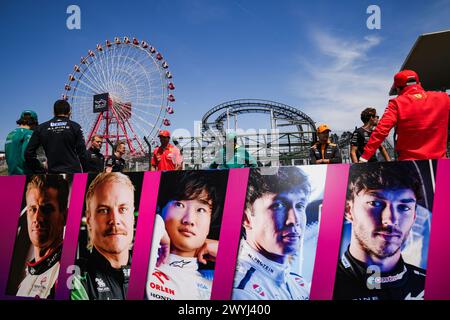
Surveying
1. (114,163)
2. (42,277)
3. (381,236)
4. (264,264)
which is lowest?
(42,277)

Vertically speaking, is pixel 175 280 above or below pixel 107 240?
below

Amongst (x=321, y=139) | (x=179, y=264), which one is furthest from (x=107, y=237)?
(x=321, y=139)

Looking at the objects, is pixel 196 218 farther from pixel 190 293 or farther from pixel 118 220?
pixel 118 220

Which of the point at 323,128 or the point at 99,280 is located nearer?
the point at 99,280

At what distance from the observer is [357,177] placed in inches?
90.4

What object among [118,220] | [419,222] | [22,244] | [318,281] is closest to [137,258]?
[118,220]

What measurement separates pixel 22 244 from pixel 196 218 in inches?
69.9

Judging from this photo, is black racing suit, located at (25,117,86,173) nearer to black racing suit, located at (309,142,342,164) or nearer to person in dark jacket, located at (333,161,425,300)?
person in dark jacket, located at (333,161,425,300)

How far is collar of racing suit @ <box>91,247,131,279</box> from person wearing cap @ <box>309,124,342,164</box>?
3.06 m

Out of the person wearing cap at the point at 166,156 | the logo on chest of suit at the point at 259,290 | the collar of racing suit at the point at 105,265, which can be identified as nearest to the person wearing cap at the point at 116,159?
the person wearing cap at the point at 166,156

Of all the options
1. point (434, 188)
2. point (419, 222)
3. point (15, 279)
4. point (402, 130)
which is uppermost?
point (402, 130)

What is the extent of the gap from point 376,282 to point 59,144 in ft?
10.4

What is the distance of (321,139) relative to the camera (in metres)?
4.82

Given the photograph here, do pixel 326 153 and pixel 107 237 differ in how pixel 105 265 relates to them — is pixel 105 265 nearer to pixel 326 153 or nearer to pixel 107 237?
pixel 107 237
